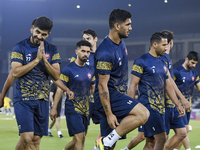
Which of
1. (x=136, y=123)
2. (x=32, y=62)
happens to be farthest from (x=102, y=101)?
(x=32, y=62)

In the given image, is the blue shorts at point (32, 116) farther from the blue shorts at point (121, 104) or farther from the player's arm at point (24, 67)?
the blue shorts at point (121, 104)

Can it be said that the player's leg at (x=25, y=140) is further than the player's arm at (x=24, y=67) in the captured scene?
Yes

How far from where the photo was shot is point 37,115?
470 centimetres

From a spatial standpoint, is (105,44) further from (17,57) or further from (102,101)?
(17,57)

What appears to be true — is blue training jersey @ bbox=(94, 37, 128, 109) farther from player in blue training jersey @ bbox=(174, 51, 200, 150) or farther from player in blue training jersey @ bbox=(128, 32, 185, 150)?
player in blue training jersey @ bbox=(174, 51, 200, 150)

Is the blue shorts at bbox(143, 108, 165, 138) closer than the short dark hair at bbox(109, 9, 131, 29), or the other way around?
the short dark hair at bbox(109, 9, 131, 29)

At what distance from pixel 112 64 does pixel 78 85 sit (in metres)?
1.90

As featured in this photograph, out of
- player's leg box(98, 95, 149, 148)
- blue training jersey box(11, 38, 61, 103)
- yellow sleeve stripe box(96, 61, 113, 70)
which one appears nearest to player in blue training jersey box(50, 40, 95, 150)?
blue training jersey box(11, 38, 61, 103)

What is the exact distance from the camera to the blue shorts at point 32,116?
4.52m

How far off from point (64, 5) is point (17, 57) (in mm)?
24280

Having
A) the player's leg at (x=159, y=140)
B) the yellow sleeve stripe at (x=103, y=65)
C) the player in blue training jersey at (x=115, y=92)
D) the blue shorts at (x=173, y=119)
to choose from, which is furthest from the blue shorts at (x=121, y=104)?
the blue shorts at (x=173, y=119)

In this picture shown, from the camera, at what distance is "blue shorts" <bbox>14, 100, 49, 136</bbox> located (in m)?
4.52

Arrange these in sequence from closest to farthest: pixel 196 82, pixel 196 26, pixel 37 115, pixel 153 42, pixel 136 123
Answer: pixel 136 123
pixel 37 115
pixel 153 42
pixel 196 82
pixel 196 26

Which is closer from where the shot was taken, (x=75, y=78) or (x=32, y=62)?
(x=32, y=62)
